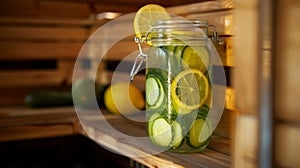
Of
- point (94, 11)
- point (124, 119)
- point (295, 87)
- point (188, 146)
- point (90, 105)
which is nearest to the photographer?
point (295, 87)

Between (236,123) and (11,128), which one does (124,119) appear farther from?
(236,123)

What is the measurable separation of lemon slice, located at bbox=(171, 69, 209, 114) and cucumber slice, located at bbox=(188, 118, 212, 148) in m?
0.03

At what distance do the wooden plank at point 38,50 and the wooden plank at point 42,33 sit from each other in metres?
0.02

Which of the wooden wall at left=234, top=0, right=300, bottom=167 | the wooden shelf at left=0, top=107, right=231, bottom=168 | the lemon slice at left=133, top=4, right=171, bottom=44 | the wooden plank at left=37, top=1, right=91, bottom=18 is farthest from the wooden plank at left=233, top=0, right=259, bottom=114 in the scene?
the wooden plank at left=37, top=1, right=91, bottom=18

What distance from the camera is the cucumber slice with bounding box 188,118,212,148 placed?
0.65m

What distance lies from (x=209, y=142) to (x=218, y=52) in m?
0.15

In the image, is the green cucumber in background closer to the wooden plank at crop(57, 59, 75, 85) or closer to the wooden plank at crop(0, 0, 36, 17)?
the wooden plank at crop(57, 59, 75, 85)

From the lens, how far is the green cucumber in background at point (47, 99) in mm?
1097

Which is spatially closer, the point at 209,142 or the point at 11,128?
the point at 209,142

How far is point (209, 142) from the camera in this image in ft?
2.25

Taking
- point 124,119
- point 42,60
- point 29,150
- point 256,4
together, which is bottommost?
point 29,150

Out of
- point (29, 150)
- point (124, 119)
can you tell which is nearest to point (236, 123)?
point (124, 119)

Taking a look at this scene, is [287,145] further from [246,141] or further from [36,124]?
[36,124]

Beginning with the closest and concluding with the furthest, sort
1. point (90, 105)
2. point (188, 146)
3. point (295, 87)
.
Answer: point (295, 87)
point (188, 146)
point (90, 105)
